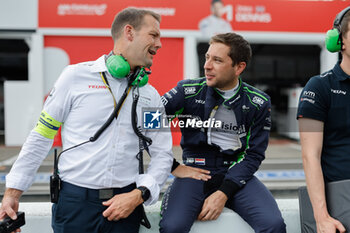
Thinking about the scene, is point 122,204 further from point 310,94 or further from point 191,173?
point 310,94

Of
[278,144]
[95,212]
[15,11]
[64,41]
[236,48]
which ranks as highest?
[15,11]

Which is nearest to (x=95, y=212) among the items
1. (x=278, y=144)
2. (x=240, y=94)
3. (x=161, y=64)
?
(x=240, y=94)

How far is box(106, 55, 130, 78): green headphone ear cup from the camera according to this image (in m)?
1.56

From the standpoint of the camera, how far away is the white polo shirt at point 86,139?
5.04ft

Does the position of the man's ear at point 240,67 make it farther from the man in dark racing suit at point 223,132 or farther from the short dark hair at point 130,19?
the short dark hair at point 130,19

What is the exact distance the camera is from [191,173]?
2.02 metres

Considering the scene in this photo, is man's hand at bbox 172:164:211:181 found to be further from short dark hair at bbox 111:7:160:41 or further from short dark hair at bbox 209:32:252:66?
short dark hair at bbox 111:7:160:41

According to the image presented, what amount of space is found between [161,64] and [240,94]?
732cm

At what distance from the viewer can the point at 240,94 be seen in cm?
210

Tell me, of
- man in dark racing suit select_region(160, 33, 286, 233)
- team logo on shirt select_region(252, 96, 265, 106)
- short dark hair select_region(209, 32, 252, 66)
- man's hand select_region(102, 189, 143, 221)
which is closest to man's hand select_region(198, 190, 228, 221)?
man in dark racing suit select_region(160, 33, 286, 233)

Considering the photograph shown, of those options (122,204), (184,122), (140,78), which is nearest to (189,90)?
(184,122)

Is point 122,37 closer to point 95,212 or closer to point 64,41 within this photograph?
point 95,212

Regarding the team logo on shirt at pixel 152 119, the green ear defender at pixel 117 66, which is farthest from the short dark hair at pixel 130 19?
the team logo on shirt at pixel 152 119

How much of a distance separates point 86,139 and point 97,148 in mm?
69
